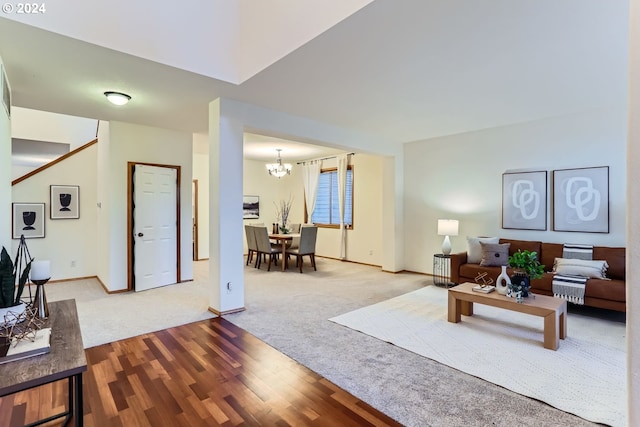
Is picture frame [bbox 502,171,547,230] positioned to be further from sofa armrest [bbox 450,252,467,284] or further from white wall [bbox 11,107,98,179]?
white wall [bbox 11,107,98,179]

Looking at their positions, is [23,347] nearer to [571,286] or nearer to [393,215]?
[571,286]

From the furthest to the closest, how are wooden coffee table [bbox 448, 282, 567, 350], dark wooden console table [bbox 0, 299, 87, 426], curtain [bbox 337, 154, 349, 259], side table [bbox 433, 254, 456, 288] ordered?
curtain [bbox 337, 154, 349, 259], side table [bbox 433, 254, 456, 288], wooden coffee table [bbox 448, 282, 567, 350], dark wooden console table [bbox 0, 299, 87, 426]

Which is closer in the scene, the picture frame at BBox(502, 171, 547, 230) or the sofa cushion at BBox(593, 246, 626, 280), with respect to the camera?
the sofa cushion at BBox(593, 246, 626, 280)

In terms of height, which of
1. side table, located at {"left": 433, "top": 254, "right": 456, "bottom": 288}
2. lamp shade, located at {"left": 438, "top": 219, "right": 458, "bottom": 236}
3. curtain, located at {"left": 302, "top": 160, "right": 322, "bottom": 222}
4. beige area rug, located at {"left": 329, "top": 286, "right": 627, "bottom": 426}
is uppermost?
curtain, located at {"left": 302, "top": 160, "right": 322, "bottom": 222}

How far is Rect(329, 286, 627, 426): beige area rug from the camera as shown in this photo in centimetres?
220

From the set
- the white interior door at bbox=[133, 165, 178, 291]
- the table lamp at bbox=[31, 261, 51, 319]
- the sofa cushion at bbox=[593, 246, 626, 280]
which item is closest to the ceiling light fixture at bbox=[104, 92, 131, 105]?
the white interior door at bbox=[133, 165, 178, 291]

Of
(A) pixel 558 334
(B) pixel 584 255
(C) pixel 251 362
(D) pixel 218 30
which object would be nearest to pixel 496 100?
(B) pixel 584 255

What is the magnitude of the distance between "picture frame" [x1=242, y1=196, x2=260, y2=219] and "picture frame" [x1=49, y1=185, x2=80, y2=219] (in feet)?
12.3

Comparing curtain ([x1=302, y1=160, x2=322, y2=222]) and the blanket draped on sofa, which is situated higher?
curtain ([x1=302, y1=160, x2=322, y2=222])

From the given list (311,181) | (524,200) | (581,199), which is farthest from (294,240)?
(581,199)

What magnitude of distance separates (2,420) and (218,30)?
11.2 feet

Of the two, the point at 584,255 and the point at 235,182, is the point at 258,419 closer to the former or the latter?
the point at 235,182

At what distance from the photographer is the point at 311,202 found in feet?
27.3

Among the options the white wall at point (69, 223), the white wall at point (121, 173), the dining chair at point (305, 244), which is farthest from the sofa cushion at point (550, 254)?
the white wall at point (69, 223)
